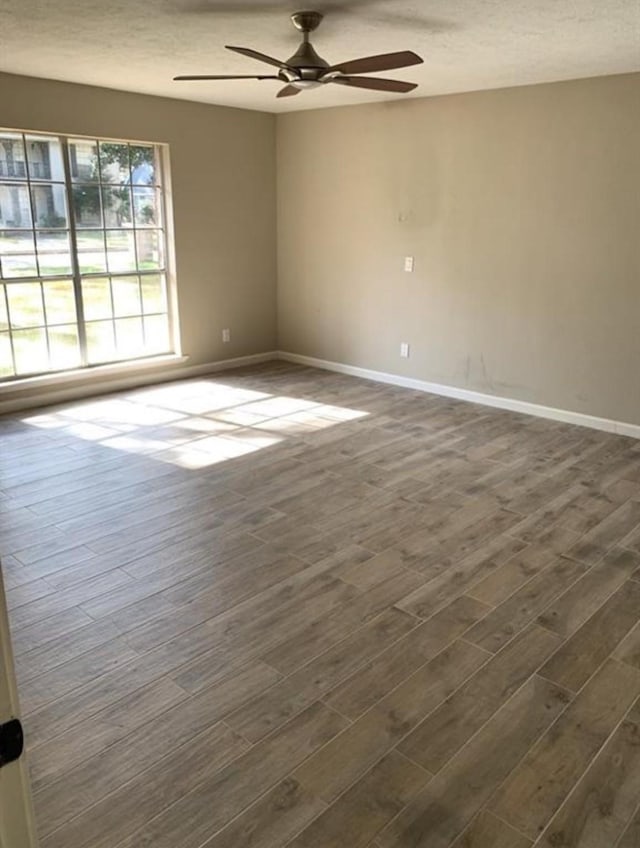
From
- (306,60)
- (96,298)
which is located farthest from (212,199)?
(306,60)

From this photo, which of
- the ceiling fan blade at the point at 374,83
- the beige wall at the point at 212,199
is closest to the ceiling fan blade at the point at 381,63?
the ceiling fan blade at the point at 374,83

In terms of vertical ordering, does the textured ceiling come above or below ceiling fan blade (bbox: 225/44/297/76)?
above

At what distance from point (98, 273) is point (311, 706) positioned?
4493mm

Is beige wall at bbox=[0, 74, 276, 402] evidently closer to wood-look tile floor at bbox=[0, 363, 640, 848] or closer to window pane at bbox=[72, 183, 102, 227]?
window pane at bbox=[72, 183, 102, 227]

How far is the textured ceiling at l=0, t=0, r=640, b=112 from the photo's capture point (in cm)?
306


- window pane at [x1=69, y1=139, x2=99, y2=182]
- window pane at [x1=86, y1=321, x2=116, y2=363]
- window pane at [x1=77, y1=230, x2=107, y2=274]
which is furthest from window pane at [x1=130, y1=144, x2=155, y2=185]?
window pane at [x1=86, y1=321, x2=116, y2=363]

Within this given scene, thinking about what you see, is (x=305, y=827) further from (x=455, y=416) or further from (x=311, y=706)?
(x=455, y=416)

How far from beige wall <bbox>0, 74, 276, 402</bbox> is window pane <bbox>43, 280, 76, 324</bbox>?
1.02 m

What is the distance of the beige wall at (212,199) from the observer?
5.33 metres

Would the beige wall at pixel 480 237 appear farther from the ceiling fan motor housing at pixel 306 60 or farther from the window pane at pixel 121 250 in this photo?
the ceiling fan motor housing at pixel 306 60

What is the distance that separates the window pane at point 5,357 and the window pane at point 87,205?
1.10 m

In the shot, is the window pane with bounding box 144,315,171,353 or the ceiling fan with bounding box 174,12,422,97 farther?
the window pane with bounding box 144,315,171,353

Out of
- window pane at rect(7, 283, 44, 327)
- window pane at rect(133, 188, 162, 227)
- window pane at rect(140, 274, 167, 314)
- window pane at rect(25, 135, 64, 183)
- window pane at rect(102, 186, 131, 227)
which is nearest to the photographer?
window pane at rect(25, 135, 64, 183)

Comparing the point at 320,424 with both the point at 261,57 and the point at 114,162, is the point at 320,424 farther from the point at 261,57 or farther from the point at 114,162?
the point at 114,162
